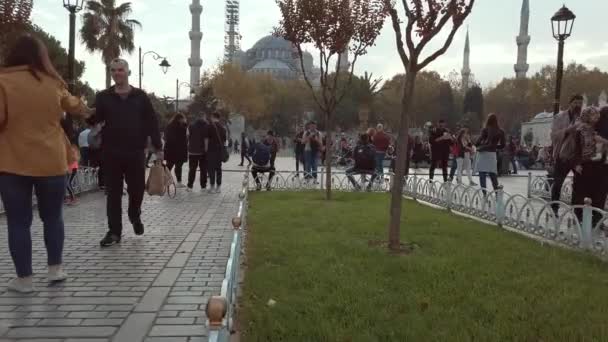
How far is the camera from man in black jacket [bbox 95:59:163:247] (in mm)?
5805

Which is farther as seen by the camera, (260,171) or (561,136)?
(260,171)

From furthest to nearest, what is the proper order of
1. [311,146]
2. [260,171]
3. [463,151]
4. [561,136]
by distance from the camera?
[311,146] → [463,151] → [260,171] → [561,136]

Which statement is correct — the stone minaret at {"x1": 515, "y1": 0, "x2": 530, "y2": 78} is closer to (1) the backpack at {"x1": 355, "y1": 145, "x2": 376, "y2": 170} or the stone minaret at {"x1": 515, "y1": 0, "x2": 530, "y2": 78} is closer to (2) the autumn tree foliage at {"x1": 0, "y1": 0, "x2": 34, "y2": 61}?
(1) the backpack at {"x1": 355, "y1": 145, "x2": 376, "y2": 170}

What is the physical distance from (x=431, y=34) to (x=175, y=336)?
4107mm

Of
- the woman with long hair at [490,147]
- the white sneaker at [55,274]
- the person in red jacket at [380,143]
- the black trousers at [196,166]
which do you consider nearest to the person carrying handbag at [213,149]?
the black trousers at [196,166]

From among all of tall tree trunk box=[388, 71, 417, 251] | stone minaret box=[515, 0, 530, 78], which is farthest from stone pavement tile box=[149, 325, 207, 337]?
stone minaret box=[515, 0, 530, 78]

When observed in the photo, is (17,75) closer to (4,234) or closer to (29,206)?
(29,206)

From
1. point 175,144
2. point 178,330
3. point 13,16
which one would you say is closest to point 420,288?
point 178,330

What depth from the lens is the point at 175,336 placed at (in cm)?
339

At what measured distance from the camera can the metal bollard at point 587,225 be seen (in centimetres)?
563

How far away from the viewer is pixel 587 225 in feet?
18.6

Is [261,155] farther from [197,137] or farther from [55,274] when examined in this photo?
[55,274]

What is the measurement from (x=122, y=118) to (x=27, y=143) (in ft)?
5.91

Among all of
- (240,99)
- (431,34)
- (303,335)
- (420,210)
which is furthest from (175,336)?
(240,99)
